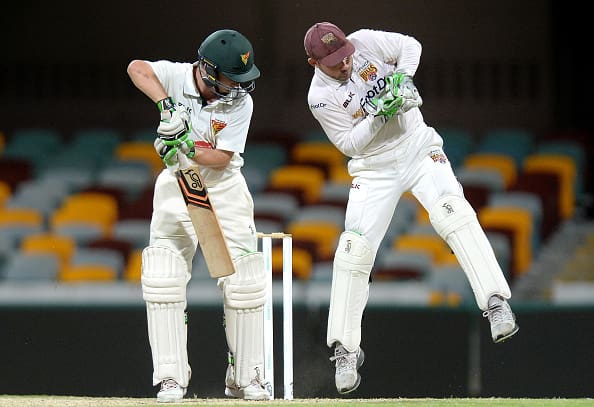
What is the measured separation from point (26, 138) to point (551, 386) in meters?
6.16

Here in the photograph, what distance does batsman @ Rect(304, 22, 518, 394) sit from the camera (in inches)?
222

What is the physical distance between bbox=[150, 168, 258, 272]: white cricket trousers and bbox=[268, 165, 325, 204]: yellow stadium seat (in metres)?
5.04

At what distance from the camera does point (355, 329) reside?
5.84 metres

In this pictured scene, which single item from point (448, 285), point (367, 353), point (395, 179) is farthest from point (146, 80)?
point (448, 285)

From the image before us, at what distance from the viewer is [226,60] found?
5.48 meters

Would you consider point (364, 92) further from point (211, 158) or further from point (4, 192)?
point (4, 192)

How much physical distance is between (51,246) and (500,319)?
A: 535 cm

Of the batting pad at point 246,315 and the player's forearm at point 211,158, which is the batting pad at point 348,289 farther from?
the player's forearm at point 211,158

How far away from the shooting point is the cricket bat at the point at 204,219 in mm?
5430

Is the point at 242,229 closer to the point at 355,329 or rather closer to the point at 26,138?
the point at 355,329

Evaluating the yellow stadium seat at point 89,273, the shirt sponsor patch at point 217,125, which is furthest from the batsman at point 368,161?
the yellow stadium seat at point 89,273

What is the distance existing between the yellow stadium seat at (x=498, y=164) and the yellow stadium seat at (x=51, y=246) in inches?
125

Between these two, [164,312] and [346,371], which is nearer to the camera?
[164,312]

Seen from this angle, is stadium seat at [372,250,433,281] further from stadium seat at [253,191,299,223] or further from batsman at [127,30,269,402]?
batsman at [127,30,269,402]
